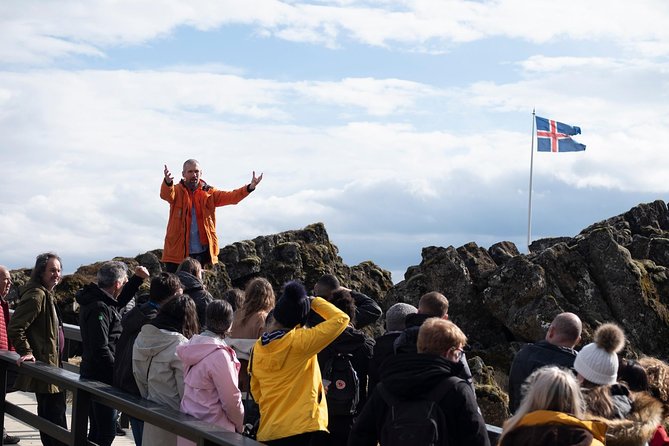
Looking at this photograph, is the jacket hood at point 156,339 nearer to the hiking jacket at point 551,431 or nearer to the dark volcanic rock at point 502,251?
the hiking jacket at point 551,431

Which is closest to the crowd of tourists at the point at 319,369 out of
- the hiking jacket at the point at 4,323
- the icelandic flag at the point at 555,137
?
the hiking jacket at the point at 4,323

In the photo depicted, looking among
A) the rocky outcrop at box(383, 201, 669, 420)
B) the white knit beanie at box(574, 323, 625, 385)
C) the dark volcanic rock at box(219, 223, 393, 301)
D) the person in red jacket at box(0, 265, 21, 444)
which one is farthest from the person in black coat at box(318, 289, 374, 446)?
the rocky outcrop at box(383, 201, 669, 420)

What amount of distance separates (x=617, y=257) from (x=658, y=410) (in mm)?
18360

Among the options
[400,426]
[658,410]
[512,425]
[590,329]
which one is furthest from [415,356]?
[590,329]

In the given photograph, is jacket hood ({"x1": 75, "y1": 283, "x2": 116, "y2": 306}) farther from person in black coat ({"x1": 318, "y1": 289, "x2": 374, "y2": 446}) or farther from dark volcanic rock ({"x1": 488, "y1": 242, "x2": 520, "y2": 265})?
dark volcanic rock ({"x1": 488, "y1": 242, "x2": 520, "y2": 265})

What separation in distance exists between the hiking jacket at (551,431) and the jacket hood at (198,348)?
249 centimetres

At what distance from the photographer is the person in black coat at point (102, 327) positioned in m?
8.02

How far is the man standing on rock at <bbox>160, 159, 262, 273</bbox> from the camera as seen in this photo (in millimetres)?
12211

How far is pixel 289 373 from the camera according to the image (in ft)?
21.2

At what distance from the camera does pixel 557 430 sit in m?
4.50

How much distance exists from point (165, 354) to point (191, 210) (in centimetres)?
543

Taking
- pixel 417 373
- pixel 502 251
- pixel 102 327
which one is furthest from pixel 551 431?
pixel 502 251

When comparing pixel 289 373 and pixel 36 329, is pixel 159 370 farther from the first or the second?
pixel 36 329

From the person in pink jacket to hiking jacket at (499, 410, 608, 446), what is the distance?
248cm
